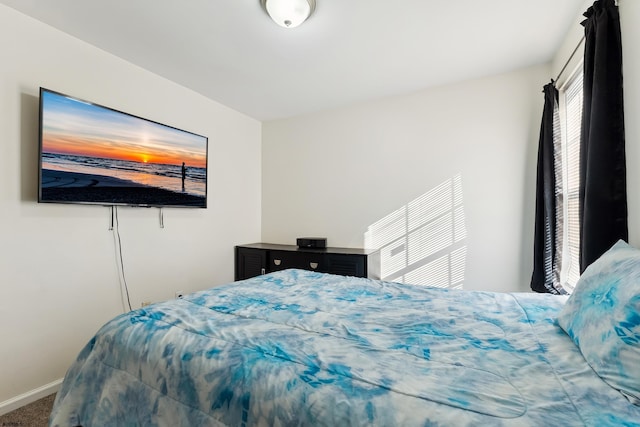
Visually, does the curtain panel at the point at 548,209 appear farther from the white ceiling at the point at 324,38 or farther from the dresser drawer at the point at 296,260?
the dresser drawer at the point at 296,260

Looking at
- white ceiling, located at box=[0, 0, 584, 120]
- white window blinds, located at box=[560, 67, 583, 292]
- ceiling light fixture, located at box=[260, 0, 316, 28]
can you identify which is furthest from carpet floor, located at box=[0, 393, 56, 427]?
white window blinds, located at box=[560, 67, 583, 292]

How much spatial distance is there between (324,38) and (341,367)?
218cm

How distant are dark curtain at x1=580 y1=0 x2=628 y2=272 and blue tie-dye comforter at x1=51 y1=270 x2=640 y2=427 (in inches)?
16.6

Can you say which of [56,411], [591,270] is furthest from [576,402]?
[56,411]

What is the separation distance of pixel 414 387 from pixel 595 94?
168 centimetres

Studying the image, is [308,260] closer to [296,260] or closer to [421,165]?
[296,260]

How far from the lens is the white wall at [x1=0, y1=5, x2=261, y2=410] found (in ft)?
6.13

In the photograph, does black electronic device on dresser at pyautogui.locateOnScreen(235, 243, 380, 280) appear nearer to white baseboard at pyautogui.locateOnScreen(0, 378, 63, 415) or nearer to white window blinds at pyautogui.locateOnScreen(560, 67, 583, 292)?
white window blinds at pyautogui.locateOnScreen(560, 67, 583, 292)

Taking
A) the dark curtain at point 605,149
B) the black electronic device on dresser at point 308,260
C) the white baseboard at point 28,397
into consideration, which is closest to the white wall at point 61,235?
the white baseboard at point 28,397

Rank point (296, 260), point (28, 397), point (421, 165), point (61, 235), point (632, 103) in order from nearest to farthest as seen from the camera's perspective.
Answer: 1. point (632, 103)
2. point (28, 397)
3. point (61, 235)
4. point (421, 165)
5. point (296, 260)

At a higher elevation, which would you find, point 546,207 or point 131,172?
point 131,172

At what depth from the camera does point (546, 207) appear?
2.37 meters

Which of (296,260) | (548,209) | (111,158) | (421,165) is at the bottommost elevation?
(296,260)

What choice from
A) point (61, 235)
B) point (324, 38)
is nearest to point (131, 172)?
point (61, 235)
